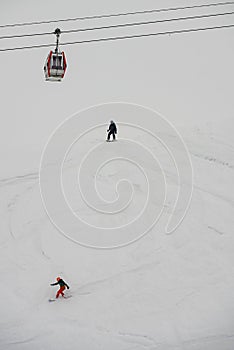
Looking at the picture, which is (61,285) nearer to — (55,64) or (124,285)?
(124,285)

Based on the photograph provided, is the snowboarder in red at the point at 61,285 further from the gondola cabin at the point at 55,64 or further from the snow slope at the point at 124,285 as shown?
the gondola cabin at the point at 55,64

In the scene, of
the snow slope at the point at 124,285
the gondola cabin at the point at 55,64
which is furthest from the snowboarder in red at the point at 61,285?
the gondola cabin at the point at 55,64

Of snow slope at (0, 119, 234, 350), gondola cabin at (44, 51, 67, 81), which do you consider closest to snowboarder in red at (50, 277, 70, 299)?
snow slope at (0, 119, 234, 350)

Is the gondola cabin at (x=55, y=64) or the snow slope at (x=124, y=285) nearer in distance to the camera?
the snow slope at (x=124, y=285)

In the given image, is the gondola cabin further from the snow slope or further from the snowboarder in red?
the snowboarder in red

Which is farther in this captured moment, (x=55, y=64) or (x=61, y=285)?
(x=55, y=64)

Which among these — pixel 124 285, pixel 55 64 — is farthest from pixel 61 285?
pixel 55 64

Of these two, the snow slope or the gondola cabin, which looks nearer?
the snow slope

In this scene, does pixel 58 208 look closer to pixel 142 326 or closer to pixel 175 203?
pixel 175 203

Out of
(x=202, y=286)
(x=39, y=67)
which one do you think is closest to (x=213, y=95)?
(x=39, y=67)
